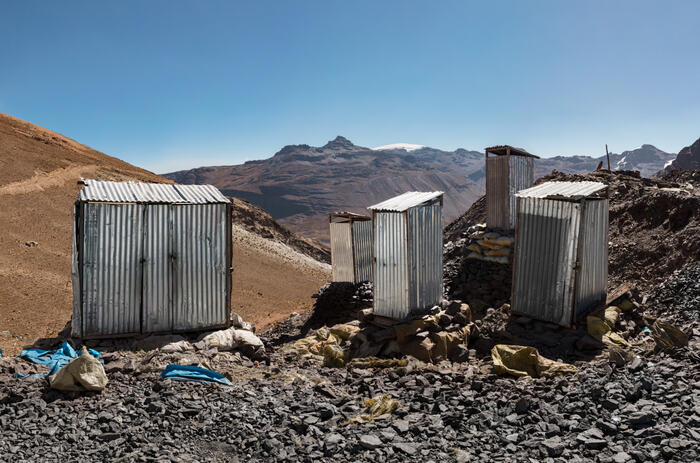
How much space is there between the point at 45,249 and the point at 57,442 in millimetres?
15871

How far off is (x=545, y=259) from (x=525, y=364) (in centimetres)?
253

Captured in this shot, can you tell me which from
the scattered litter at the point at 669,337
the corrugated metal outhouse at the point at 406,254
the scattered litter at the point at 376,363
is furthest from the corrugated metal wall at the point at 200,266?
the scattered litter at the point at 669,337

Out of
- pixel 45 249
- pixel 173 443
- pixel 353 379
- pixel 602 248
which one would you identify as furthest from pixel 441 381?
pixel 45 249

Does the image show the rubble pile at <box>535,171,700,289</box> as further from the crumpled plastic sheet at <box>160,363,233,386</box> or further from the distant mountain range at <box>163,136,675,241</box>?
the distant mountain range at <box>163,136,675,241</box>

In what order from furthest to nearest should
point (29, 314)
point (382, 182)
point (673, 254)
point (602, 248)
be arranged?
Result: point (382, 182)
point (29, 314)
point (673, 254)
point (602, 248)

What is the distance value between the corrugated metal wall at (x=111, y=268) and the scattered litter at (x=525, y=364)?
638 cm

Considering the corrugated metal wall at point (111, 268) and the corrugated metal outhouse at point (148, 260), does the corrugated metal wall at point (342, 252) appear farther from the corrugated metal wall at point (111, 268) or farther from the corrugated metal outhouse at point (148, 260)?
the corrugated metal wall at point (111, 268)

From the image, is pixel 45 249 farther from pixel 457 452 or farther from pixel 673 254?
pixel 673 254

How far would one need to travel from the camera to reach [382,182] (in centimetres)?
10825

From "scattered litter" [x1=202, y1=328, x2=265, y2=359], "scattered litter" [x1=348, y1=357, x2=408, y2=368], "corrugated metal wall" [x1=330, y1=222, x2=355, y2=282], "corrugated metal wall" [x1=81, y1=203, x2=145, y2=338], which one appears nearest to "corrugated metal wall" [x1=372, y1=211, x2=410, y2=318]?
"scattered litter" [x1=348, y1=357, x2=408, y2=368]

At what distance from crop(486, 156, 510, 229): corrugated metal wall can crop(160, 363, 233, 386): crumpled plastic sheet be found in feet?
32.3

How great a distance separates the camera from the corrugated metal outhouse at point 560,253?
8250 millimetres

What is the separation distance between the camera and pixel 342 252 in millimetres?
15039

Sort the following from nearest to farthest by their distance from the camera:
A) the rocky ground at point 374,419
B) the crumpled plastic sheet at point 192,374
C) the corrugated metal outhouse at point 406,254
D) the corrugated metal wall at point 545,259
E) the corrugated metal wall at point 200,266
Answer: the rocky ground at point 374,419 < the crumpled plastic sheet at point 192,374 < the corrugated metal wall at point 545,259 < the corrugated metal wall at point 200,266 < the corrugated metal outhouse at point 406,254
